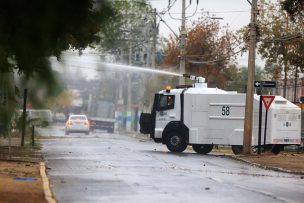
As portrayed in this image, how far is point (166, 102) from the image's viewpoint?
32469 millimetres

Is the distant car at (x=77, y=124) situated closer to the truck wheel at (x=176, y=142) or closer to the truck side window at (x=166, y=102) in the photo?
the truck side window at (x=166, y=102)

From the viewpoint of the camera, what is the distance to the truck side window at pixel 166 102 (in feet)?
106

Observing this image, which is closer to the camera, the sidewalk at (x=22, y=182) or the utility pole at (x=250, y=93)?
the sidewalk at (x=22, y=182)

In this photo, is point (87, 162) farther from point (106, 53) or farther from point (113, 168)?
point (106, 53)

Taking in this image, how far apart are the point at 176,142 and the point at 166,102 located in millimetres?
1868

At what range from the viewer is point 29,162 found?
22203 millimetres

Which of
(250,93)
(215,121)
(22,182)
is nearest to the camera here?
(22,182)

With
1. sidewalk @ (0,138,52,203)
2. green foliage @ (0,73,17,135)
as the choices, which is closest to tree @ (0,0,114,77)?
green foliage @ (0,73,17,135)

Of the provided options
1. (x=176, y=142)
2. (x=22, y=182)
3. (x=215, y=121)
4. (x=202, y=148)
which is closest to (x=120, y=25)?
(x=22, y=182)

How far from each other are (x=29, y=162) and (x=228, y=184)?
292 inches

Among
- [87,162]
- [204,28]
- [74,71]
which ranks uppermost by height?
[204,28]

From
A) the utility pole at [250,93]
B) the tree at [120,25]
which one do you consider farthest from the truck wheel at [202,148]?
the tree at [120,25]

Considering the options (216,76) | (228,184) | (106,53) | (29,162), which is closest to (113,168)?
(29,162)

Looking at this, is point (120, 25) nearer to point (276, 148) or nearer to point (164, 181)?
point (164, 181)
